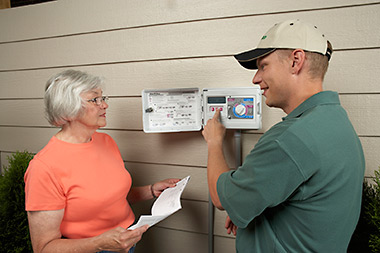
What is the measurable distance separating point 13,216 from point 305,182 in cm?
145

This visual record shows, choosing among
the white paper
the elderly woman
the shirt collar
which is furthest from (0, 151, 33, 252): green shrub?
the shirt collar

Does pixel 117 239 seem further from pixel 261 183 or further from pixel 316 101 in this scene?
pixel 316 101

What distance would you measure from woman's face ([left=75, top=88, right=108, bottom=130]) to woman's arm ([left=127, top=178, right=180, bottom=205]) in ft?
1.38

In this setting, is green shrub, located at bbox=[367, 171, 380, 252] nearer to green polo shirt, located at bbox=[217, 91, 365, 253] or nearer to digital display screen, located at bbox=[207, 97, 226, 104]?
green polo shirt, located at bbox=[217, 91, 365, 253]

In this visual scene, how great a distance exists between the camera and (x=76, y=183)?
1.08 m

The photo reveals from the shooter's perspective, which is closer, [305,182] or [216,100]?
[305,182]

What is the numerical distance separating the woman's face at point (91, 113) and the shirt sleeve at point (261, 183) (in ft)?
2.09

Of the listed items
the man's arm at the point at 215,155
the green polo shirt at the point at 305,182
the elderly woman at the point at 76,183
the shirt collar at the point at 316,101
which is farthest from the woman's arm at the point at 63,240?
the shirt collar at the point at 316,101

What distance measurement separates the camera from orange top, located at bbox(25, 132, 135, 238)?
39.9 inches

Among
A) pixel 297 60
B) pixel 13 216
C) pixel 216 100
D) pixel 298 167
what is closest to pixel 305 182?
pixel 298 167

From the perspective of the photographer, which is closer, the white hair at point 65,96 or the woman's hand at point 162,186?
the white hair at point 65,96

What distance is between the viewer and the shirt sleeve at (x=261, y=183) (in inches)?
29.1

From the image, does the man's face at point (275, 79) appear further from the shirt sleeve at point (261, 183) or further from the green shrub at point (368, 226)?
the green shrub at point (368, 226)

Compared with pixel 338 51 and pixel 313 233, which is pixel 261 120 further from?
pixel 313 233
